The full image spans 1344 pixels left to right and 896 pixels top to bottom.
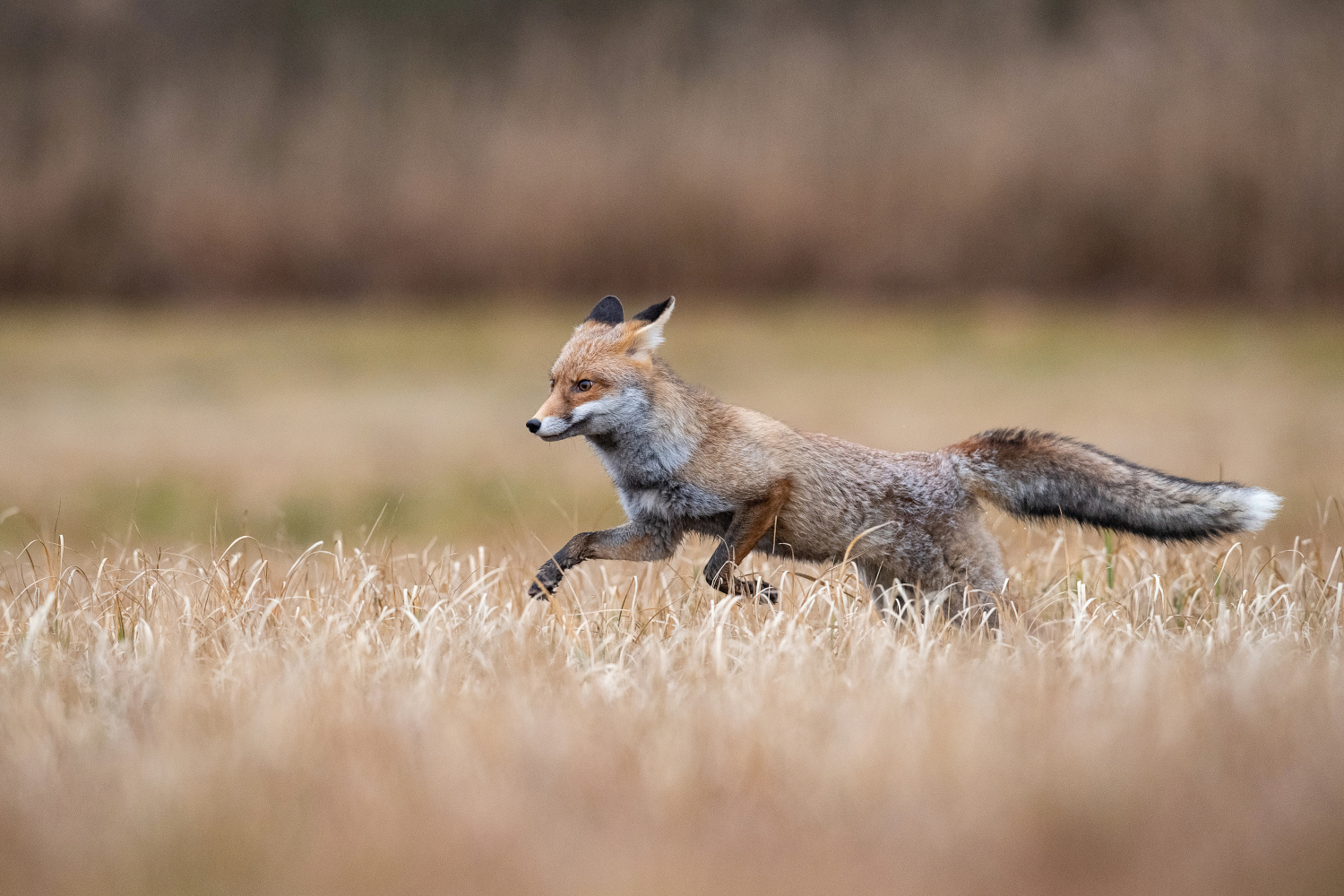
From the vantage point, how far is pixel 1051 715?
3.53m

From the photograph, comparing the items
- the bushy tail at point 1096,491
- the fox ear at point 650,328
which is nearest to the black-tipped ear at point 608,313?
the fox ear at point 650,328

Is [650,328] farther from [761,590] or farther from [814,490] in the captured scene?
[761,590]

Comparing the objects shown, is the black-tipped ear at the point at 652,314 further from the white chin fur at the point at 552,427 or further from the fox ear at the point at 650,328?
the white chin fur at the point at 552,427

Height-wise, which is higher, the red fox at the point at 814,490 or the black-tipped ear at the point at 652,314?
the black-tipped ear at the point at 652,314

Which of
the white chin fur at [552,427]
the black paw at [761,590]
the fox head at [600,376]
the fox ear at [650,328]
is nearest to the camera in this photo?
the white chin fur at [552,427]

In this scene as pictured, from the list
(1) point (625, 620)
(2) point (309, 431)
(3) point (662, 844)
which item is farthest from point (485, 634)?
(2) point (309, 431)

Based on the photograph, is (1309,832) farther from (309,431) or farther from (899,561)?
(309,431)

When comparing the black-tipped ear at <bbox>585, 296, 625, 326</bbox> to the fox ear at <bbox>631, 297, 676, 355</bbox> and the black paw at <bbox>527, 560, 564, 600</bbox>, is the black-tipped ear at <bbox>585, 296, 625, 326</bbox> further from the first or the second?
the black paw at <bbox>527, 560, 564, 600</bbox>

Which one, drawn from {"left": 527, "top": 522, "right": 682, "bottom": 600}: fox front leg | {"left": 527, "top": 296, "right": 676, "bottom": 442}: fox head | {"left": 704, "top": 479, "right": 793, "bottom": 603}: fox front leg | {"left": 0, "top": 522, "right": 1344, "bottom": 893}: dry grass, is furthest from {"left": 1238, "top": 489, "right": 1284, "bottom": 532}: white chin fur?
{"left": 527, "top": 296, "right": 676, "bottom": 442}: fox head

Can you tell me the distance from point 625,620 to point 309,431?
28.6 feet

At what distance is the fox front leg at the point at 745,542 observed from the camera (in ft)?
15.8

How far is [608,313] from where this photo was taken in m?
5.66

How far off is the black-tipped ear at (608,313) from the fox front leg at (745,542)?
3.96 feet

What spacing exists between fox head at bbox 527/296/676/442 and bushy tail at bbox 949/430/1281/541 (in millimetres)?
1537
